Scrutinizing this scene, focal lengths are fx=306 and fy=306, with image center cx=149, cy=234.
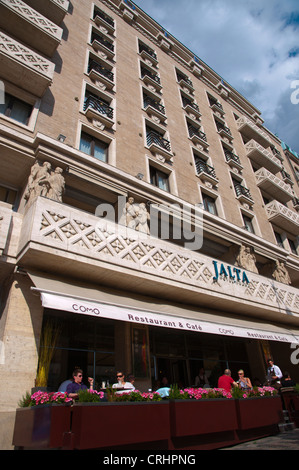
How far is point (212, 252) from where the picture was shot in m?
17.5

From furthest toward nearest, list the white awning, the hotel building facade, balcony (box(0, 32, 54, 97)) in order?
1. balcony (box(0, 32, 54, 97))
2. the hotel building facade
3. the white awning

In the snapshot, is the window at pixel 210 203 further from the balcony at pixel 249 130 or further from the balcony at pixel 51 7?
the balcony at pixel 249 130

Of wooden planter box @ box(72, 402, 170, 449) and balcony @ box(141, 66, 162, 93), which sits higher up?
balcony @ box(141, 66, 162, 93)

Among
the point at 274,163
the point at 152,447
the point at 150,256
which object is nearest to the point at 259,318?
the point at 150,256

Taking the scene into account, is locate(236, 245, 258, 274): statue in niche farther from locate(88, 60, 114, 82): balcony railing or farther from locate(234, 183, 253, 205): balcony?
locate(88, 60, 114, 82): balcony railing

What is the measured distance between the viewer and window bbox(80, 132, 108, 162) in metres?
14.1

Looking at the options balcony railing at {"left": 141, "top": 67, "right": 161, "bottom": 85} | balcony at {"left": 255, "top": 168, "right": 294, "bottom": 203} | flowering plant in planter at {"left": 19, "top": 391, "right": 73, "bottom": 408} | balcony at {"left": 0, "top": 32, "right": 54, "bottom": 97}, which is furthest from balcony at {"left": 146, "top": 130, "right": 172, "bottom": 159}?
flowering plant in planter at {"left": 19, "top": 391, "right": 73, "bottom": 408}

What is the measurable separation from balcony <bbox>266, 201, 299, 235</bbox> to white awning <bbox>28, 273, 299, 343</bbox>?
10.8 meters

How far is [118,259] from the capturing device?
10.2 metres

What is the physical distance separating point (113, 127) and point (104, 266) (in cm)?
854

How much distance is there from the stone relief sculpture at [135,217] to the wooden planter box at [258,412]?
716cm

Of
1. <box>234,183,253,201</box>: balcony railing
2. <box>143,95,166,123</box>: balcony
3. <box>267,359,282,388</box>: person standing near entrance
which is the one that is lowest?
<box>267,359,282,388</box>: person standing near entrance

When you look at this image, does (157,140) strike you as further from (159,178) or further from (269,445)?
(269,445)

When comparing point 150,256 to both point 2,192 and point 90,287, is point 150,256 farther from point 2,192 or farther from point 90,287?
point 2,192
